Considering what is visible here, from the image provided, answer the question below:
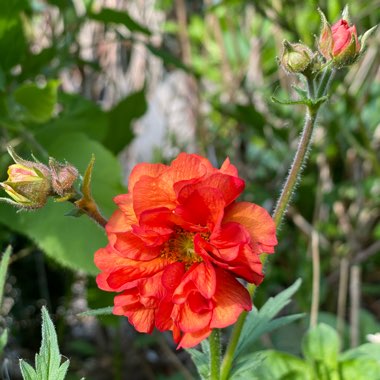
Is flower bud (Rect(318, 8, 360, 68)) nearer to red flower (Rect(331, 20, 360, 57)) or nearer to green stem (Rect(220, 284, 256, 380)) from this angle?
red flower (Rect(331, 20, 360, 57))

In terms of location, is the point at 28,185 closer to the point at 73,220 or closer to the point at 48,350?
the point at 48,350

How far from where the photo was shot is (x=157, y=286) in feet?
1.66

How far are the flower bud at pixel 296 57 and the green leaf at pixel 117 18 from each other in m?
0.51

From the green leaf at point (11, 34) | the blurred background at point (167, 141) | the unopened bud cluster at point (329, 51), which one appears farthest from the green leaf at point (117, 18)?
the unopened bud cluster at point (329, 51)

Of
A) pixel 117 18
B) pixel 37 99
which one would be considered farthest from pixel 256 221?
pixel 117 18

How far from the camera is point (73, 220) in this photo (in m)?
0.81

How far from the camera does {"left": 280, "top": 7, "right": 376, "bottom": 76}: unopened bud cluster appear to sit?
1.70ft

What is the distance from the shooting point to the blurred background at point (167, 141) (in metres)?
0.90

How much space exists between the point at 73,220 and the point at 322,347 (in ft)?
1.05

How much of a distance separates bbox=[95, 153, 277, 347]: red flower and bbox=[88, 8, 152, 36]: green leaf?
1.67 ft

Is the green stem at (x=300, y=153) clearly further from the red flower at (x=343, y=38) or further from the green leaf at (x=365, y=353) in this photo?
the green leaf at (x=365, y=353)

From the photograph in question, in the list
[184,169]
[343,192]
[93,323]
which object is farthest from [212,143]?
[184,169]

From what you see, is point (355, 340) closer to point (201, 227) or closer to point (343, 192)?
point (343, 192)

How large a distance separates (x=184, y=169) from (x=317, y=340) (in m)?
0.34
